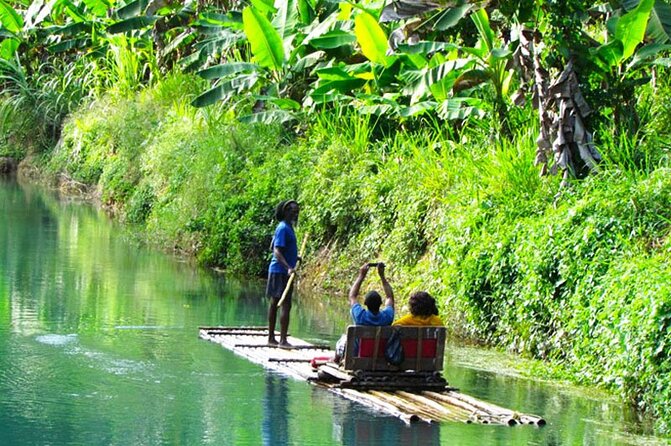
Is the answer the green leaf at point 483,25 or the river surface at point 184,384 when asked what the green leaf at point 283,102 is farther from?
the green leaf at point 483,25

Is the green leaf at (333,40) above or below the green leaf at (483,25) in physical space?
above

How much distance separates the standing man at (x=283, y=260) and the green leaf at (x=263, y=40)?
8686 mm

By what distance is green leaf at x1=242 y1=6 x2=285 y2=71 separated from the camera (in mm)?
23125

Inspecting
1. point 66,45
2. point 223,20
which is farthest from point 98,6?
point 223,20

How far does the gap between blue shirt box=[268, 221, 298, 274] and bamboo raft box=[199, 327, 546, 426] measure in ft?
2.92

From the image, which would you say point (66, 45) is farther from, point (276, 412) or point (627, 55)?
point (276, 412)

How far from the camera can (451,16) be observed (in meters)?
18.7

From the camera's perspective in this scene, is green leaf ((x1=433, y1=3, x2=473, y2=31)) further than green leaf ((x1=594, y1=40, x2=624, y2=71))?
Yes

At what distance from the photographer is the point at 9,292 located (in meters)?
19.0

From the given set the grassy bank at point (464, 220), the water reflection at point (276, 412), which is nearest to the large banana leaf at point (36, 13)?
the grassy bank at point (464, 220)

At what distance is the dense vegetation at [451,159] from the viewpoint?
47.4 ft

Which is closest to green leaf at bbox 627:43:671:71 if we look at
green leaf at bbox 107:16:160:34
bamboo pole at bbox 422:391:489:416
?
bamboo pole at bbox 422:391:489:416

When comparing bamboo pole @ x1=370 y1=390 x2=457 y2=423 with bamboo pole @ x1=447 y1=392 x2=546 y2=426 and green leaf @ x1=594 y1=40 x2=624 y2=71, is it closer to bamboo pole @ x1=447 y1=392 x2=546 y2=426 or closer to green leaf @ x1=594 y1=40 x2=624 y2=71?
bamboo pole @ x1=447 y1=392 x2=546 y2=426

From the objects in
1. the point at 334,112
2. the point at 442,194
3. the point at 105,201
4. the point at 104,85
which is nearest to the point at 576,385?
the point at 442,194
